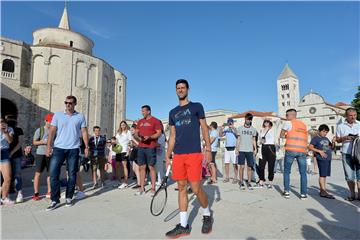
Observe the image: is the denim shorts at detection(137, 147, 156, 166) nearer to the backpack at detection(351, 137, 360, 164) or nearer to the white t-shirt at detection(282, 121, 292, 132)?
the white t-shirt at detection(282, 121, 292, 132)

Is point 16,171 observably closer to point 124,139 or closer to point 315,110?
point 124,139

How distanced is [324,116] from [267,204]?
77.0 m

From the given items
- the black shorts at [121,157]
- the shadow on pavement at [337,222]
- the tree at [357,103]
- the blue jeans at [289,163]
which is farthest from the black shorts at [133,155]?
the tree at [357,103]

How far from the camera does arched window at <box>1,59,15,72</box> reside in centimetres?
3575

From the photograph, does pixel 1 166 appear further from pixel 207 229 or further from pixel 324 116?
pixel 324 116

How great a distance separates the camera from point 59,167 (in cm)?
513

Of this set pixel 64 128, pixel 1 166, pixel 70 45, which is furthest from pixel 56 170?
pixel 70 45

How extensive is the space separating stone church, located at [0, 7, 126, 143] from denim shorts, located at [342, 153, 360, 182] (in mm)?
34413

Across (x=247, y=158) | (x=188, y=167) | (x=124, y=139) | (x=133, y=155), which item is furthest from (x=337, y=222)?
(x=124, y=139)

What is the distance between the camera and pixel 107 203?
5.22 m

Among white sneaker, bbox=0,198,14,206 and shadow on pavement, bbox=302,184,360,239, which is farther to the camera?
white sneaker, bbox=0,198,14,206

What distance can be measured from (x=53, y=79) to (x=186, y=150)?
4048 centimetres

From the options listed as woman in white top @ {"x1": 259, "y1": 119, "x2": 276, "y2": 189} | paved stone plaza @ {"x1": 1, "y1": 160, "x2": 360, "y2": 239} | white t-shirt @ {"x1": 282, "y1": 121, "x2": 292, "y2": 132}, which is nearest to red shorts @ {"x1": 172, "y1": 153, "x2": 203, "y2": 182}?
paved stone plaza @ {"x1": 1, "y1": 160, "x2": 360, "y2": 239}

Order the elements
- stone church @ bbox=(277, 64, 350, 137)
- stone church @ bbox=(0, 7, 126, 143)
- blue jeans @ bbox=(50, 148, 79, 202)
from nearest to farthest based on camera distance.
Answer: blue jeans @ bbox=(50, 148, 79, 202)
stone church @ bbox=(0, 7, 126, 143)
stone church @ bbox=(277, 64, 350, 137)
